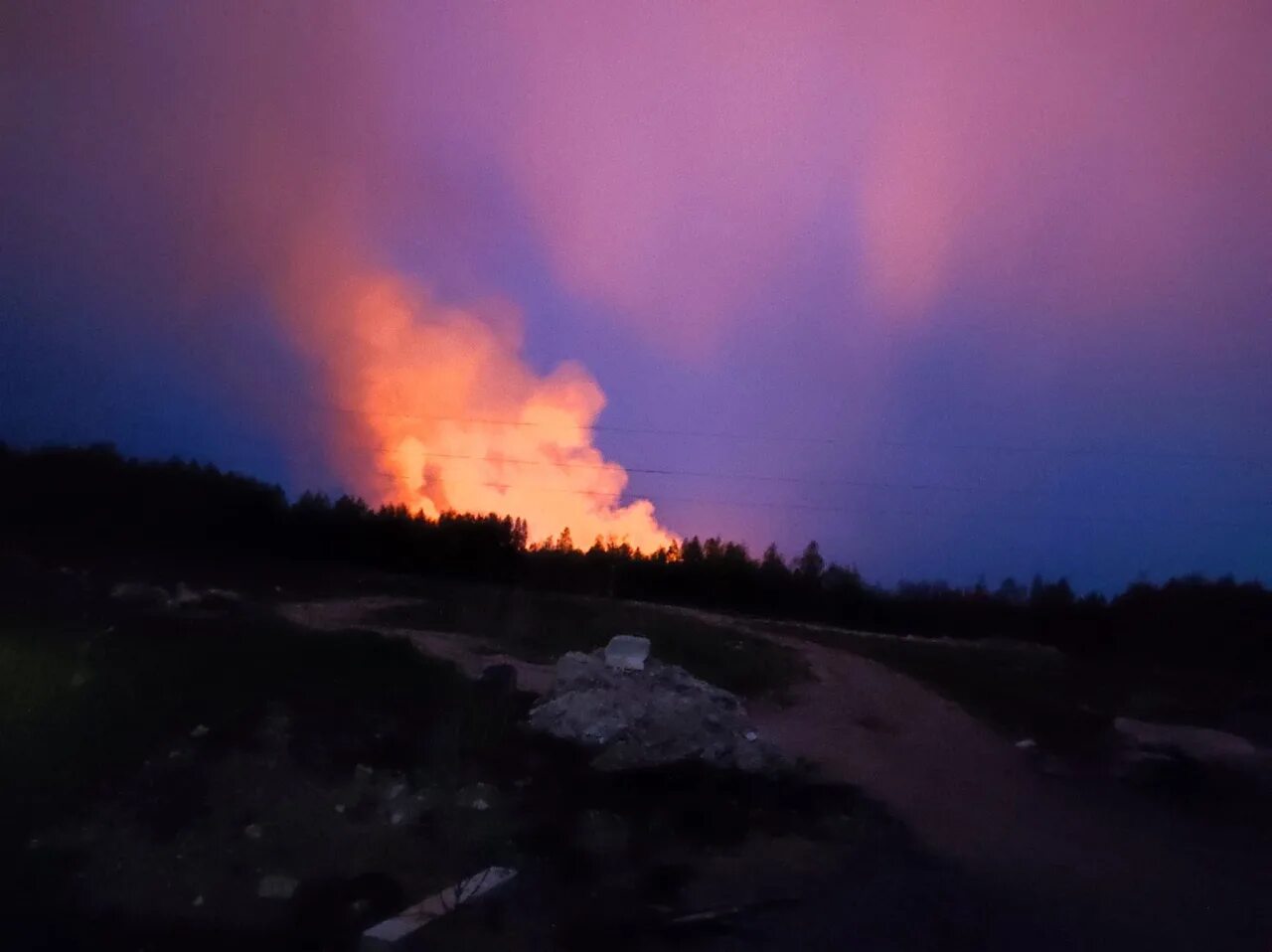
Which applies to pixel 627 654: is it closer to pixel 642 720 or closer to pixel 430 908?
pixel 642 720

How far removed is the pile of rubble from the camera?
1363 cm

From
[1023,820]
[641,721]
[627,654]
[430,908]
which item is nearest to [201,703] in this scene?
[641,721]

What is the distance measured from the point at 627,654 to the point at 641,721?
2.38 meters

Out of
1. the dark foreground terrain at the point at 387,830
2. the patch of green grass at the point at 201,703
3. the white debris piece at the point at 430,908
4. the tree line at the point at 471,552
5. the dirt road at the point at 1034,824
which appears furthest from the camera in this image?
the tree line at the point at 471,552

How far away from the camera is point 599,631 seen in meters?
24.0

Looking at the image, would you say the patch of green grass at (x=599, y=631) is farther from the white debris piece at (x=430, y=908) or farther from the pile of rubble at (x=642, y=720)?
the white debris piece at (x=430, y=908)

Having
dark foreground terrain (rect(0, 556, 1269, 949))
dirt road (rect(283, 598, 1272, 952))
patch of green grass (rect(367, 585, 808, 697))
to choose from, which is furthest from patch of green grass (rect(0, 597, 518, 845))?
patch of green grass (rect(367, 585, 808, 697))

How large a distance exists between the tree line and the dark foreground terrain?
63.1 ft

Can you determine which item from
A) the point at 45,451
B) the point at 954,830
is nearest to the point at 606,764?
the point at 954,830

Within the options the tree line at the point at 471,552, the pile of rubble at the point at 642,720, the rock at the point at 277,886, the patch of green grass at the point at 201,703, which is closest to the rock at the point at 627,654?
the pile of rubble at the point at 642,720

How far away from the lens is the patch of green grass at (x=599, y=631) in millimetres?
20984

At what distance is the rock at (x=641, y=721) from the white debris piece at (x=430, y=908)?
15.4ft

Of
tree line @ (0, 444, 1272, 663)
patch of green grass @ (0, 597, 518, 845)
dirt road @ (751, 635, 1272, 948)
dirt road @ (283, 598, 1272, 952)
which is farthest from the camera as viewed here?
tree line @ (0, 444, 1272, 663)

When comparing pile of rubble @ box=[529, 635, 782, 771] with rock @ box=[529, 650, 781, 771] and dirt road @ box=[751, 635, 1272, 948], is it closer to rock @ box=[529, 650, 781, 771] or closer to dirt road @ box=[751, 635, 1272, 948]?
rock @ box=[529, 650, 781, 771]
